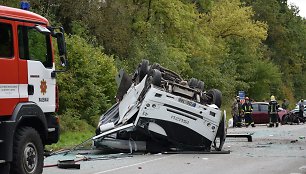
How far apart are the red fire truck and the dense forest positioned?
14.1 metres

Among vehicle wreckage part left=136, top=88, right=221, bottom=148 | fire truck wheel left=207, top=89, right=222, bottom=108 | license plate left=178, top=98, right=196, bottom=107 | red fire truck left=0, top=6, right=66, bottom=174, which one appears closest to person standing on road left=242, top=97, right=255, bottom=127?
fire truck wheel left=207, top=89, right=222, bottom=108

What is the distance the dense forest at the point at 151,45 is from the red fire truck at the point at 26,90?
14.1 metres

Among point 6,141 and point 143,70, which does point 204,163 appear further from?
point 6,141

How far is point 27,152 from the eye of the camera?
1063 cm

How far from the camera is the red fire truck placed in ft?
33.2

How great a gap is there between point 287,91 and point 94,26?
54583 millimetres

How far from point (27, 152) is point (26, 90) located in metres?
1.08

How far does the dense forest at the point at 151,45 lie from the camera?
88.2ft

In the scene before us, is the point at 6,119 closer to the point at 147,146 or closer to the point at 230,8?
the point at 147,146

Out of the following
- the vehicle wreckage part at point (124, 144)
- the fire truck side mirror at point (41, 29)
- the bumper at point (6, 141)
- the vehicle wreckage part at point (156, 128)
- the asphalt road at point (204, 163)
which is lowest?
the asphalt road at point (204, 163)

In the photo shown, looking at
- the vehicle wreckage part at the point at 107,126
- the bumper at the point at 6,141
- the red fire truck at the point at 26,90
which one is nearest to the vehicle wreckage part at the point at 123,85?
the vehicle wreckage part at the point at 107,126

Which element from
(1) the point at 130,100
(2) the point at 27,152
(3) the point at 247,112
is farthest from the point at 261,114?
(2) the point at 27,152

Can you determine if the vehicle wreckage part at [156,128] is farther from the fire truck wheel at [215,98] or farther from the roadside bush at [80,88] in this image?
the roadside bush at [80,88]

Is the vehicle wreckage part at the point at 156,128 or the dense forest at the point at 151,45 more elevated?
the dense forest at the point at 151,45
